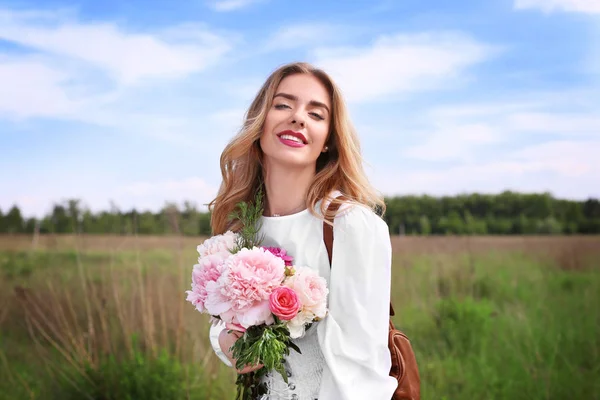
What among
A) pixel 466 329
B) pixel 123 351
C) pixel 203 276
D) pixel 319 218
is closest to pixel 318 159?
pixel 319 218

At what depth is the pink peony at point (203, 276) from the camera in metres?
2.38

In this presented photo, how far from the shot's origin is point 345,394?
2.17 m

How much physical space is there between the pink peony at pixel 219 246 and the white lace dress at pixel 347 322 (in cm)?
25

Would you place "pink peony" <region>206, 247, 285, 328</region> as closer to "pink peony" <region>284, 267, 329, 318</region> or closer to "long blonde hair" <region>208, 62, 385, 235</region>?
"pink peony" <region>284, 267, 329, 318</region>

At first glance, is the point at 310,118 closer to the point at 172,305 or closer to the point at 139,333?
the point at 139,333

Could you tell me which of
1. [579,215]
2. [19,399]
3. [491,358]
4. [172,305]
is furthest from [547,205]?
[19,399]

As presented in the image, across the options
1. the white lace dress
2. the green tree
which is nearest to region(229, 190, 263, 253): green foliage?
the white lace dress

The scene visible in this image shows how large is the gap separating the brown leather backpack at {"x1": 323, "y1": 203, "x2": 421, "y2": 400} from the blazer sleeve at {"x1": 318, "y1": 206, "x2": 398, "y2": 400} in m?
0.08

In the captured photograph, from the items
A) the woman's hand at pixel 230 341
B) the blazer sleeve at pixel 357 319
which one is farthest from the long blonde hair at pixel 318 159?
the woman's hand at pixel 230 341

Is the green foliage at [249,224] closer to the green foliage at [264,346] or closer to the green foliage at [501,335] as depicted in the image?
the green foliage at [264,346]

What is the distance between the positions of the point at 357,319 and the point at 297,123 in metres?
0.97

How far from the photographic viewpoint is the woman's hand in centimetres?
230

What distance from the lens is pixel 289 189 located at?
273 centimetres

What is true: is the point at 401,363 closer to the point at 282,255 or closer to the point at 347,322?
the point at 347,322
